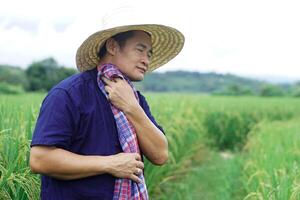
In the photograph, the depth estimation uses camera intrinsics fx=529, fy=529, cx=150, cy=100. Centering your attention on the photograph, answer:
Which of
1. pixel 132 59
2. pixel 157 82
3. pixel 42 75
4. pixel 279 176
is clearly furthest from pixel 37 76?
pixel 132 59

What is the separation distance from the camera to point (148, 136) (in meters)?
2.53

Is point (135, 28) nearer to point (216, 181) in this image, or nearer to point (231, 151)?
point (216, 181)

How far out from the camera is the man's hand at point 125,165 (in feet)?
7.79

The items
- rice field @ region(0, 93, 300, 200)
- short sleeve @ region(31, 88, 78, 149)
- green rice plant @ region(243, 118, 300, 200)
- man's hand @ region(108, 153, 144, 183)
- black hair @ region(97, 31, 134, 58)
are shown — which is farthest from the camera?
green rice plant @ region(243, 118, 300, 200)

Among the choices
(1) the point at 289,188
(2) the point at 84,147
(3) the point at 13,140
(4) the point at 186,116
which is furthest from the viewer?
(4) the point at 186,116

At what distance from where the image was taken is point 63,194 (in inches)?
95.5

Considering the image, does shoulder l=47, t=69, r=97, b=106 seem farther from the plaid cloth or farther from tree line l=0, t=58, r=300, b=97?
tree line l=0, t=58, r=300, b=97

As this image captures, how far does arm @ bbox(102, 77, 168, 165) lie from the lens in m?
2.48

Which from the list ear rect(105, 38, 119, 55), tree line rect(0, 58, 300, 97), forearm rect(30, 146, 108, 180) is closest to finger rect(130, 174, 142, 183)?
forearm rect(30, 146, 108, 180)

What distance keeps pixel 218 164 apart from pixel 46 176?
292 inches

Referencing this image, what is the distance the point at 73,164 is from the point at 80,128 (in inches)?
6.8

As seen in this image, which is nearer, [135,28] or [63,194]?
[63,194]

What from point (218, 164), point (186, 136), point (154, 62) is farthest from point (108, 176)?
point (218, 164)

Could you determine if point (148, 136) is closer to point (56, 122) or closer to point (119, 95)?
point (119, 95)
